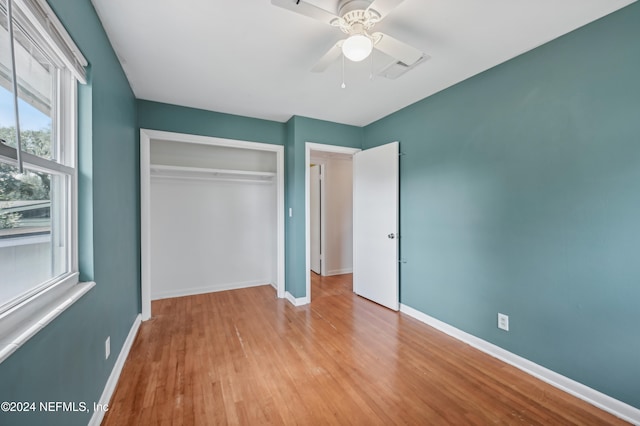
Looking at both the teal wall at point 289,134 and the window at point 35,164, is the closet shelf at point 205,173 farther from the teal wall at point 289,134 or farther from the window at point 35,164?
the window at point 35,164

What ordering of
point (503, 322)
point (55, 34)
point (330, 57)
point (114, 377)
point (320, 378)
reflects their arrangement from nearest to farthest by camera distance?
point (55, 34)
point (330, 57)
point (114, 377)
point (320, 378)
point (503, 322)

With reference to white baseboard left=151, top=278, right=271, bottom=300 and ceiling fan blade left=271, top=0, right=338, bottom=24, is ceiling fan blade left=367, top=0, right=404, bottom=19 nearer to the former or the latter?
ceiling fan blade left=271, top=0, right=338, bottom=24

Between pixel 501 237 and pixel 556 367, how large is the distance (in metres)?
1.00

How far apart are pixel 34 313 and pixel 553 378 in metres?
3.11

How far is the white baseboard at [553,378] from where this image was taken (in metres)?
1.64

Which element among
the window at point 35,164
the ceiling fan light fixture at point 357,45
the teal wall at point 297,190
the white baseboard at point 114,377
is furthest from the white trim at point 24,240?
the teal wall at point 297,190

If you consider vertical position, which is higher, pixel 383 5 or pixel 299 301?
pixel 383 5

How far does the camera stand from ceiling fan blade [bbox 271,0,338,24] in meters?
1.26

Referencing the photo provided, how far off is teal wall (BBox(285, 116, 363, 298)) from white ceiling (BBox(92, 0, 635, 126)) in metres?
0.59

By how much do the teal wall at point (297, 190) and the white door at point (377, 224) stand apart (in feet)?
2.44

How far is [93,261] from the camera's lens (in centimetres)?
156

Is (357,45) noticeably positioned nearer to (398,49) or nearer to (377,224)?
(398,49)

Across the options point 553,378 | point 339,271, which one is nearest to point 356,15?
point 553,378

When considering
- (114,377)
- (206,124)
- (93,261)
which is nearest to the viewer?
(93,261)
